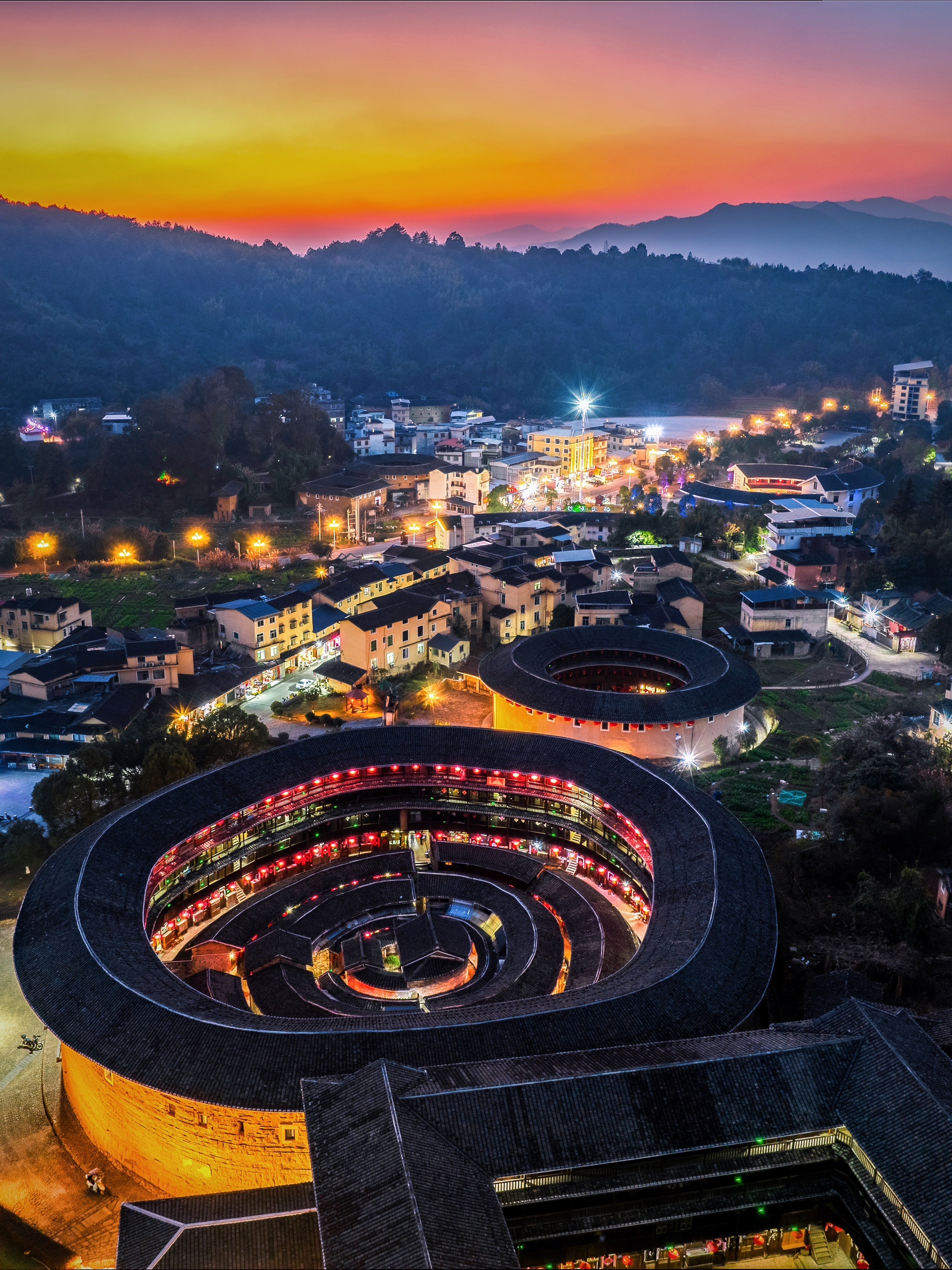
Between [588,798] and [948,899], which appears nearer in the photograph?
[948,899]

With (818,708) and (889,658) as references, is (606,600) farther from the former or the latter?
(889,658)

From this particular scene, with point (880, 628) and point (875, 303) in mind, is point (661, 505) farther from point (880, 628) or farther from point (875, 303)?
point (875, 303)

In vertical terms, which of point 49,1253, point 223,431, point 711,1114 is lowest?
point 49,1253

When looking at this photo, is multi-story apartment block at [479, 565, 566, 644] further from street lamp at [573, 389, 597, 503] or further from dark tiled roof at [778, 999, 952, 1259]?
street lamp at [573, 389, 597, 503]

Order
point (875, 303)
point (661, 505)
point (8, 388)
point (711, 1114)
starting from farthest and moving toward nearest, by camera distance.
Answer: point (875, 303), point (8, 388), point (661, 505), point (711, 1114)

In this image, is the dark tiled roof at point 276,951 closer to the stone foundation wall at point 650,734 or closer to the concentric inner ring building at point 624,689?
the stone foundation wall at point 650,734

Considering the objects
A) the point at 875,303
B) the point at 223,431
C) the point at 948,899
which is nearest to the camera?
the point at 948,899

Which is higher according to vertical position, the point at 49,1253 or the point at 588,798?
the point at 588,798

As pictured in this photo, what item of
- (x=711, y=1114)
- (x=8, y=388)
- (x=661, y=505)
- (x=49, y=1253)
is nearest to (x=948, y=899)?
(x=711, y=1114)
